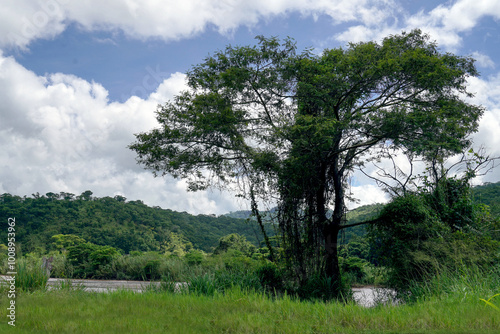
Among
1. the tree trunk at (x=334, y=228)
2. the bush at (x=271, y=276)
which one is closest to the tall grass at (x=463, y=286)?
the tree trunk at (x=334, y=228)

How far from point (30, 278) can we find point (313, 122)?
328 inches

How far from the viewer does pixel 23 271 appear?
852cm

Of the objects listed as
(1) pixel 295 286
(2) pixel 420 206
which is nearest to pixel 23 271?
(1) pixel 295 286

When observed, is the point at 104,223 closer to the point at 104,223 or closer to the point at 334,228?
the point at 104,223

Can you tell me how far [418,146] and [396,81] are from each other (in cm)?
243

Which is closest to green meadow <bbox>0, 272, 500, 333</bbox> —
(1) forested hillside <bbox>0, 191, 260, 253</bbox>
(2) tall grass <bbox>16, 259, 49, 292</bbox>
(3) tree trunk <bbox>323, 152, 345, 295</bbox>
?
(2) tall grass <bbox>16, 259, 49, 292</bbox>

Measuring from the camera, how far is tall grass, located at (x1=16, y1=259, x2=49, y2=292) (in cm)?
835

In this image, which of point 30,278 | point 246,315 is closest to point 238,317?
point 246,315

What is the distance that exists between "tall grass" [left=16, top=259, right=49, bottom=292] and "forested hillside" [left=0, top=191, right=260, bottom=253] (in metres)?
18.7

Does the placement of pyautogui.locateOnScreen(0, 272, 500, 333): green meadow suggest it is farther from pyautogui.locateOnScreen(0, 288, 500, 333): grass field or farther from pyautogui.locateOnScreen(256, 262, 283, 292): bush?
pyautogui.locateOnScreen(256, 262, 283, 292): bush

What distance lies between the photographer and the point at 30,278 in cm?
851

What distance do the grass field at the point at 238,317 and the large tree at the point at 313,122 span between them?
5.11m

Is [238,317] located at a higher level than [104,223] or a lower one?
lower

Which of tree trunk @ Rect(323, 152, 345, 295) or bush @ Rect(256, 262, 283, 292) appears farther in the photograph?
tree trunk @ Rect(323, 152, 345, 295)
